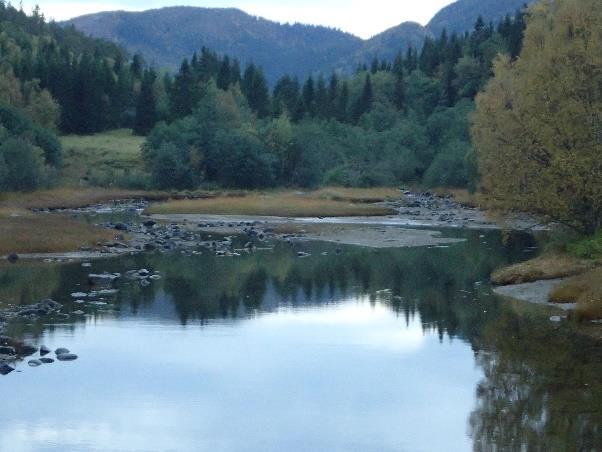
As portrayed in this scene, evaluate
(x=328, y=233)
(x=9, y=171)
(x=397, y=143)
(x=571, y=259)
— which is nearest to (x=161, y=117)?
(x=397, y=143)

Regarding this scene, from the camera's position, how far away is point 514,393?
2306cm

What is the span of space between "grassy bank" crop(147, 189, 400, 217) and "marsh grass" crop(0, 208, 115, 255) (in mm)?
23103

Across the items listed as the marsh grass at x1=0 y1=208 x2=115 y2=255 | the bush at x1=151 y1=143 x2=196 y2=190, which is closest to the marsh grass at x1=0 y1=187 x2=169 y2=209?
the bush at x1=151 y1=143 x2=196 y2=190

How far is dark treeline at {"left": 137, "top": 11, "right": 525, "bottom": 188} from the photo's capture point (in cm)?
10744

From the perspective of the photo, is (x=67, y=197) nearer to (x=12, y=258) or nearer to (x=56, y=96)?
(x=12, y=258)

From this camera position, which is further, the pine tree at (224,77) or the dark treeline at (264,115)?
the pine tree at (224,77)

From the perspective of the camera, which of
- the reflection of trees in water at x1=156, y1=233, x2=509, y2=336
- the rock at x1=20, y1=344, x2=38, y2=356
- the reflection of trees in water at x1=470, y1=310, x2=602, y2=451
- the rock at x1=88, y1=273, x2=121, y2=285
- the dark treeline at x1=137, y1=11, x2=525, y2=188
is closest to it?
the reflection of trees in water at x1=470, y1=310, x2=602, y2=451

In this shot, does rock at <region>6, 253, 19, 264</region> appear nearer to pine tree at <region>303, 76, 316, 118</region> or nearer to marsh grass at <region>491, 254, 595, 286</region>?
marsh grass at <region>491, 254, 595, 286</region>

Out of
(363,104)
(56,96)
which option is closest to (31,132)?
(56,96)

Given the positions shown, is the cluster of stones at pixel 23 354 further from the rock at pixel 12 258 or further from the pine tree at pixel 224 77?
the pine tree at pixel 224 77

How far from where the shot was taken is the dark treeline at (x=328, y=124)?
107 metres

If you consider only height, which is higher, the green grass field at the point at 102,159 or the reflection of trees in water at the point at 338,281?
the green grass field at the point at 102,159

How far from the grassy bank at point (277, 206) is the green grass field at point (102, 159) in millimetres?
17918

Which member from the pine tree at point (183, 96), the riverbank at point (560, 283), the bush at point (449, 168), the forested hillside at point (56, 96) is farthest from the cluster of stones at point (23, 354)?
the pine tree at point (183, 96)
